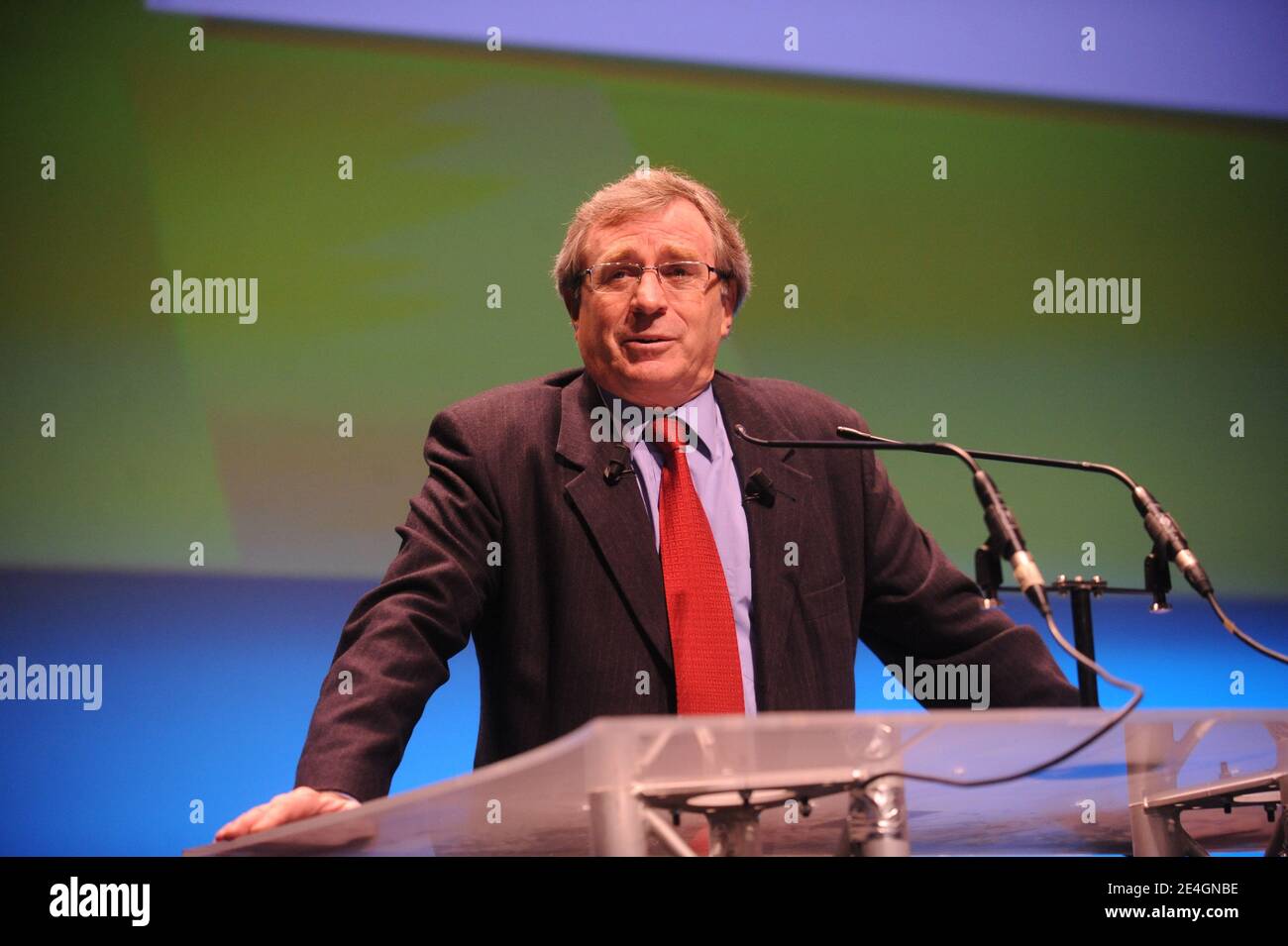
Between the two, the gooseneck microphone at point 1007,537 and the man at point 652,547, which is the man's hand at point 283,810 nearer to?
the man at point 652,547

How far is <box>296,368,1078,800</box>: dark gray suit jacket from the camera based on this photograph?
2.30 metres

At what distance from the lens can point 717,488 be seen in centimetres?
252

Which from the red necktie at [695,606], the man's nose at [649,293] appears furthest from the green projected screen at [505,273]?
the red necktie at [695,606]

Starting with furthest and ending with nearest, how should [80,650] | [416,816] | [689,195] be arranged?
[80,650], [689,195], [416,816]

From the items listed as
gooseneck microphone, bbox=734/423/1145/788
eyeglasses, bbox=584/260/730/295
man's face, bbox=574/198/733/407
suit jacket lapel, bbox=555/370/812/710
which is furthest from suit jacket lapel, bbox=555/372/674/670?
gooseneck microphone, bbox=734/423/1145/788

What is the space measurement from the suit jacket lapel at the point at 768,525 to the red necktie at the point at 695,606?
6 cm

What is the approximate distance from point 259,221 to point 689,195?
1387 mm

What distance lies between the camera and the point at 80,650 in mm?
3449

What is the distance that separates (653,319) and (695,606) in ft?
1.84

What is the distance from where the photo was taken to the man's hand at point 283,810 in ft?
4.97

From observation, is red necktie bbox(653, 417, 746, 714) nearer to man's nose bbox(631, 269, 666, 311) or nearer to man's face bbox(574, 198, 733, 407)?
man's face bbox(574, 198, 733, 407)

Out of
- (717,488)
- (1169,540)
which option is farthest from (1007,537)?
(717,488)
